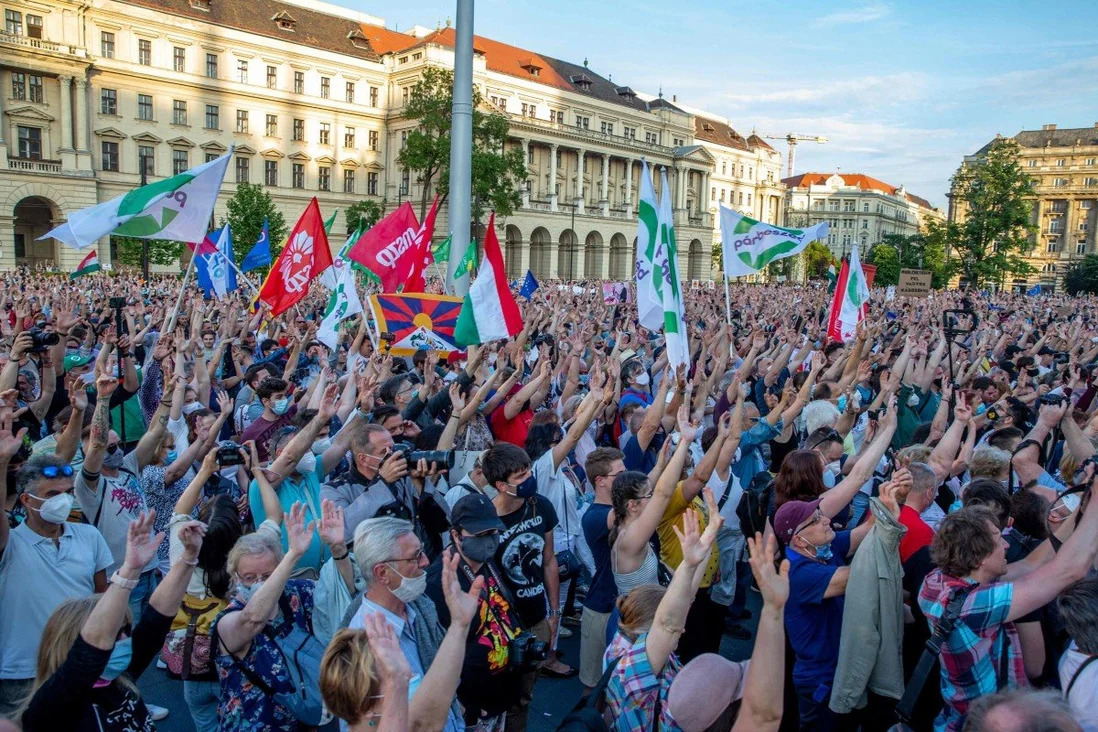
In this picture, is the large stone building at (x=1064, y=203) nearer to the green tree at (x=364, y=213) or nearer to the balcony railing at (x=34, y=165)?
the green tree at (x=364, y=213)

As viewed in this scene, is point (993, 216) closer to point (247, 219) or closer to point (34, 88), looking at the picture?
point (247, 219)

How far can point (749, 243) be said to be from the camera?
1023cm

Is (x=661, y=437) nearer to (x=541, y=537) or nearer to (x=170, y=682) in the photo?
(x=541, y=537)

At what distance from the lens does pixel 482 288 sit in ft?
25.5

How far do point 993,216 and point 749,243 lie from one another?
114 ft

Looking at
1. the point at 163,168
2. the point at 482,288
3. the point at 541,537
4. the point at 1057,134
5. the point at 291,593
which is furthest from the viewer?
the point at 1057,134

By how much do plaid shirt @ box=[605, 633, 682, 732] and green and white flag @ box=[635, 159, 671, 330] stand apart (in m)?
4.94

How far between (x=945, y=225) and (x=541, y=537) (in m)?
44.0

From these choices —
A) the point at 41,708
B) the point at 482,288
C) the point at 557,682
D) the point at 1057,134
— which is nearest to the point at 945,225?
the point at 482,288

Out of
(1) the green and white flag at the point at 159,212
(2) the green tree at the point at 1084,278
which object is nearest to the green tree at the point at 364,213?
(1) the green and white flag at the point at 159,212

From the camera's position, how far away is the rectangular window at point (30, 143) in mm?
42375

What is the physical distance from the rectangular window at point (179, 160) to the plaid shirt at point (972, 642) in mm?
53390

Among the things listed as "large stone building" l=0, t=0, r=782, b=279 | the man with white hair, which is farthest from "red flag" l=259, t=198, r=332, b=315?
"large stone building" l=0, t=0, r=782, b=279

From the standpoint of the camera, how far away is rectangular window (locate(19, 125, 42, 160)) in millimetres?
42375
